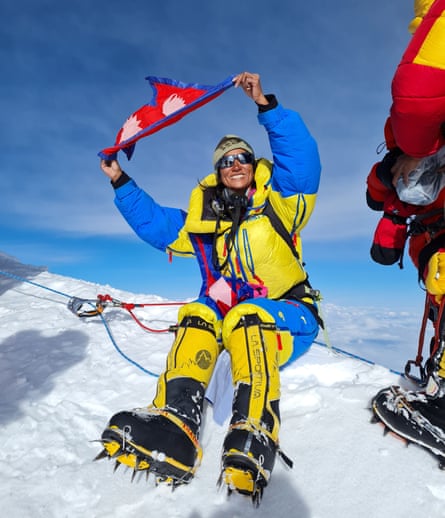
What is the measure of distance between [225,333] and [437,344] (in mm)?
1423

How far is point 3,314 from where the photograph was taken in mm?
5230

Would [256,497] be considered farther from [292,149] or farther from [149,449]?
[292,149]

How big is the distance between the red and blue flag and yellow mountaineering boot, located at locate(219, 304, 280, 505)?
95.9 inches

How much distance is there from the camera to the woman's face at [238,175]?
3656 millimetres

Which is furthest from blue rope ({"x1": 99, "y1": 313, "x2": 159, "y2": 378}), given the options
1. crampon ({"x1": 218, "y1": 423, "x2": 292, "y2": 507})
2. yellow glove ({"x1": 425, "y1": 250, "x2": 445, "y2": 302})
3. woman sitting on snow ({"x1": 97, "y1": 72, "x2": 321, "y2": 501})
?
yellow glove ({"x1": 425, "y1": 250, "x2": 445, "y2": 302})

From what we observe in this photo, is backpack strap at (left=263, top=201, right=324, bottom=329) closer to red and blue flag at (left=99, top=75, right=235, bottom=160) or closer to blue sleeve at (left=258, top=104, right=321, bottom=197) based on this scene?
blue sleeve at (left=258, top=104, right=321, bottom=197)

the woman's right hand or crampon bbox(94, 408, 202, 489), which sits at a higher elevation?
the woman's right hand

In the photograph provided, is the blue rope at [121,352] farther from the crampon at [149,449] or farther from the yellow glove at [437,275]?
the yellow glove at [437,275]

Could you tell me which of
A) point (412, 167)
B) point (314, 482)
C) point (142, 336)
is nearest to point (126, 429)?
point (314, 482)

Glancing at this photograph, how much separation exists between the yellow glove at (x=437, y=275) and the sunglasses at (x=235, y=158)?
1.99m

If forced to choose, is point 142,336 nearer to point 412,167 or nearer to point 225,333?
point 225,333

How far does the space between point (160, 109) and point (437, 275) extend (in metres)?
3.37

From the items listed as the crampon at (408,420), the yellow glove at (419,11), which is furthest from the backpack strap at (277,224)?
the yellow glove at (419,11)

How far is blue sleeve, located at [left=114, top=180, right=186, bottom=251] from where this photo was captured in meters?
4.06
